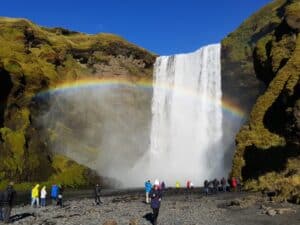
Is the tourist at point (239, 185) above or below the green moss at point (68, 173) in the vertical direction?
below

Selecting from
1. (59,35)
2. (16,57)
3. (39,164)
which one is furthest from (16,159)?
(59,35)

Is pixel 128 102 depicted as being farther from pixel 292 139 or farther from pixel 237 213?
pixel 237 213

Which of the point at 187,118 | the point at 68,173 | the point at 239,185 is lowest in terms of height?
the point at 239,185

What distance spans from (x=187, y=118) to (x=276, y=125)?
35.4m

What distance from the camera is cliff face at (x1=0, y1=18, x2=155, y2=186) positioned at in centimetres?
6712

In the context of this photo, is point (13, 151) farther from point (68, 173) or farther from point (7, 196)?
point (7, 196)

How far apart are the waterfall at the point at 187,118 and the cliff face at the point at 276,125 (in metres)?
17.8

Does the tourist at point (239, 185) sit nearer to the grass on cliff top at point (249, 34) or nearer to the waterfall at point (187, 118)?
the waterfall at point (187, 118)

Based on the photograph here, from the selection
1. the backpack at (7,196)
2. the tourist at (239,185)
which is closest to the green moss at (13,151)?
the tourist at (239,185)

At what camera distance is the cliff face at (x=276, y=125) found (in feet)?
143

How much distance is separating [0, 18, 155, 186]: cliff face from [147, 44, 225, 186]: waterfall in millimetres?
7898

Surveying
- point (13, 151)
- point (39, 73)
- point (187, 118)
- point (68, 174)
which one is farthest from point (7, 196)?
point (187, 118)

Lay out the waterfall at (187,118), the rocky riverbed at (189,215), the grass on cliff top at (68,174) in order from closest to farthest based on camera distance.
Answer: the rocky riverbed at (189,215) → the grass on cliff top at (68,174) → the waterfall at (187,118)

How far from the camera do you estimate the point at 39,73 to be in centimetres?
7625
